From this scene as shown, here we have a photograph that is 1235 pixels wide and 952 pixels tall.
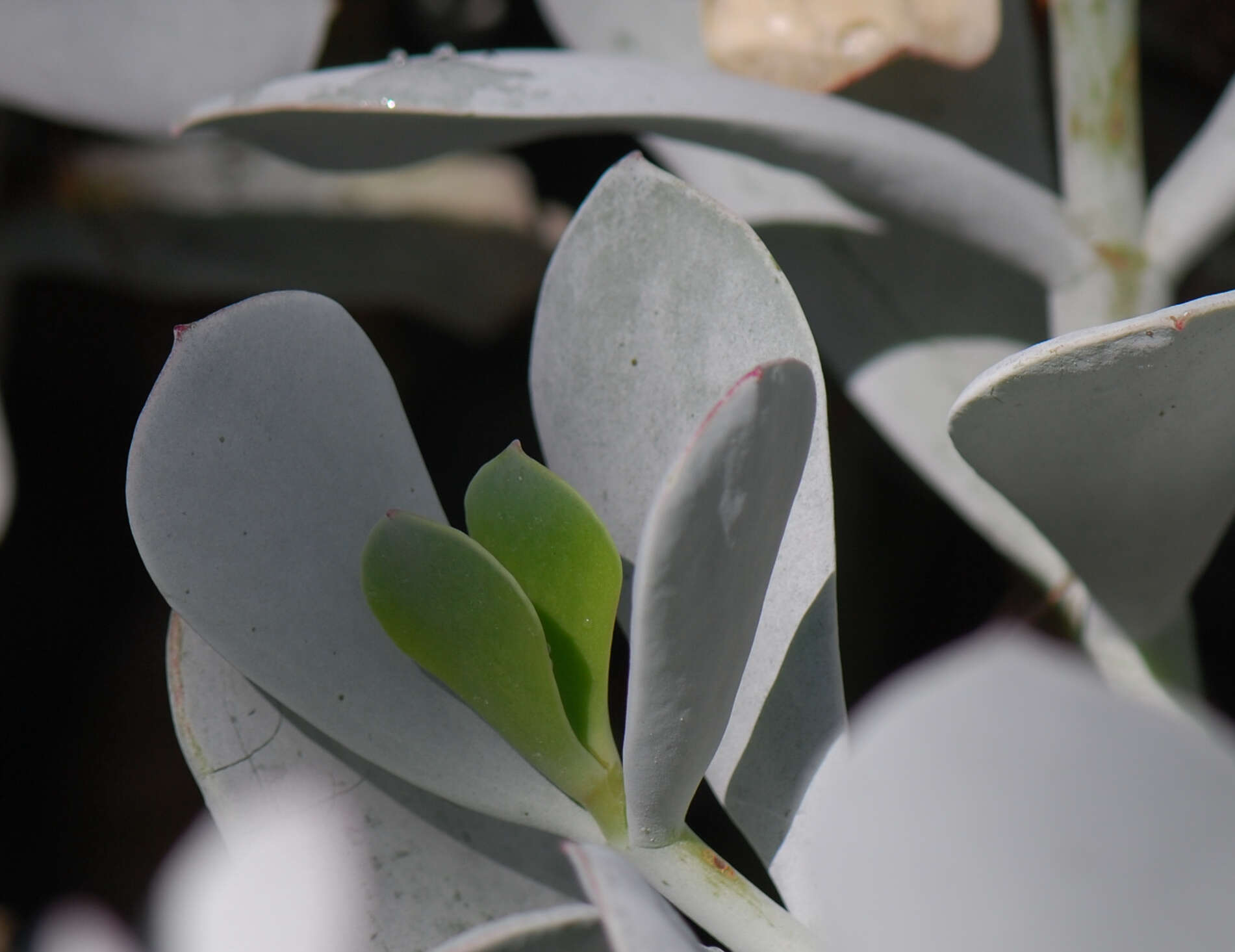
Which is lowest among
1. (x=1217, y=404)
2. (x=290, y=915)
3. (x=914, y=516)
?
(x=914, y=516)

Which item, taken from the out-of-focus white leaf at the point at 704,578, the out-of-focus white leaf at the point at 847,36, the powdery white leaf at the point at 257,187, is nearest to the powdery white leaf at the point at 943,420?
the out-of-focus white leaf at the point at 847,36

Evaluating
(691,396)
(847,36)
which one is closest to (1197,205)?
(847,36)

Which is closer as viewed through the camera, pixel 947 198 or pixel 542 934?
pixel 542 934

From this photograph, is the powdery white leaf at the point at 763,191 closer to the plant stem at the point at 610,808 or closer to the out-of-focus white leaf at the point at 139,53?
the out-of-focus white leaf at the point at 139,53

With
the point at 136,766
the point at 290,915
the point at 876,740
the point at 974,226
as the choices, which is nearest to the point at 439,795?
the point at 290,915

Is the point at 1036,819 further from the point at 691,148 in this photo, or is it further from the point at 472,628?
the point at 691,148

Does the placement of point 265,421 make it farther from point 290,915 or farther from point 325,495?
point 290,915
